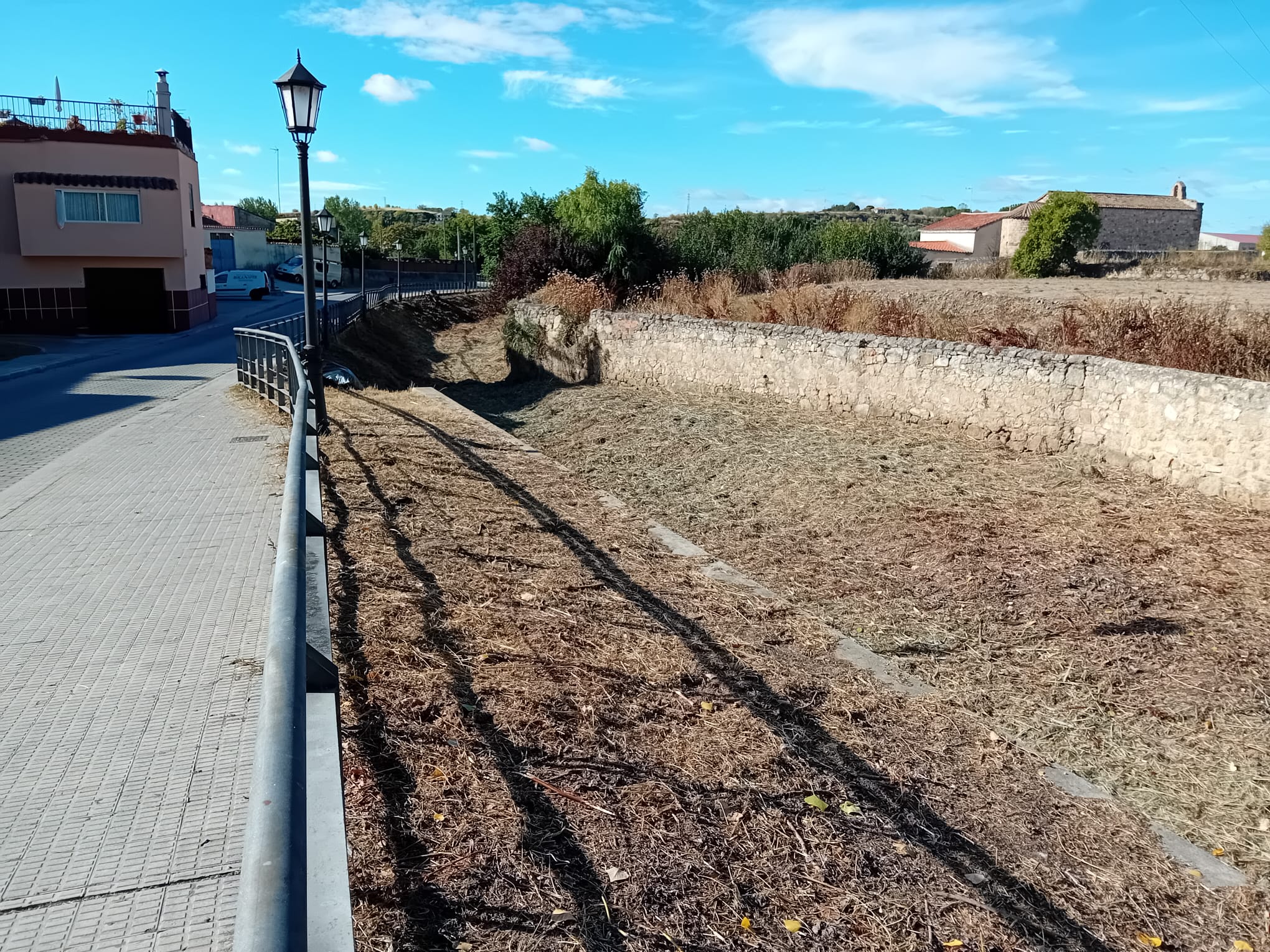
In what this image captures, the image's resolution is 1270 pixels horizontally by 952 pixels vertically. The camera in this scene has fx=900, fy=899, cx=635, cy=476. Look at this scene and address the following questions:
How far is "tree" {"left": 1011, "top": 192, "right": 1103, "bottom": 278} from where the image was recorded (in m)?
38.2

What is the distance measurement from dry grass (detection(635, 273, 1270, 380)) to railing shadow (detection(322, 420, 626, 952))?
842 cm

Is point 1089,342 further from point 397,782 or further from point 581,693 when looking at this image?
point 397,782

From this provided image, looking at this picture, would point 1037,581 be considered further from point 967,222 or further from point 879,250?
point 967,222

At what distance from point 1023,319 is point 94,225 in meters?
28.1

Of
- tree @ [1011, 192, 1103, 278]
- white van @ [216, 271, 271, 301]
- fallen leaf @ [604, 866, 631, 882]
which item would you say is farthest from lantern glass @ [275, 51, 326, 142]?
white van @ [216, 271, 271, 301]

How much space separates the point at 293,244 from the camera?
81938 mm

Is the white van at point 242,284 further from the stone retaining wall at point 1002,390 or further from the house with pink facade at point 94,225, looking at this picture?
the stone retaining wall at point 1002,390

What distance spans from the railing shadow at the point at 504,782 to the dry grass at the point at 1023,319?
842 cm

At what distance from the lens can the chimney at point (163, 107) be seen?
30.4 meters

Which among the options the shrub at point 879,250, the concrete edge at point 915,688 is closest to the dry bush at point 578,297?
the shrub at point 879,250

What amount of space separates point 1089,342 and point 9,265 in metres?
31.2

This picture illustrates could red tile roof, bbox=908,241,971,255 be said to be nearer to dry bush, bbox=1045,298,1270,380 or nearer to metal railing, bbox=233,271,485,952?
dry bush, bbox=1045,298,1270,380

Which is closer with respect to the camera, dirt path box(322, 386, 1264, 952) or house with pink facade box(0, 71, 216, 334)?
dirt path box(322, 386, 1264, 952)

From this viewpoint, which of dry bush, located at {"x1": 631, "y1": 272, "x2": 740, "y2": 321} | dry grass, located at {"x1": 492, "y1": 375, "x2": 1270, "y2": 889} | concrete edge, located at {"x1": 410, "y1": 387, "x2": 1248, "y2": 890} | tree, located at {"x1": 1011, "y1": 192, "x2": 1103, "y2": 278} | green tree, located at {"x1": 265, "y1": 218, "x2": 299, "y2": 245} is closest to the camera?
concrete edge, located at {"x1": 410, "y1": 387, "x2": 1248, "y2": 890}
